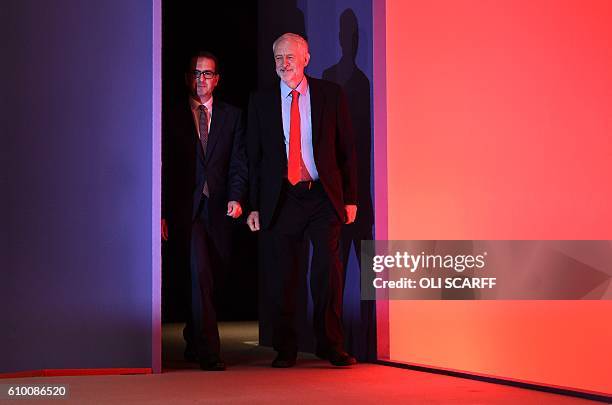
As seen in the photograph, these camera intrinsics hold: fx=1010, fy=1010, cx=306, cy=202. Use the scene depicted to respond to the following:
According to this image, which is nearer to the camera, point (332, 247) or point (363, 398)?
point (363, 398)

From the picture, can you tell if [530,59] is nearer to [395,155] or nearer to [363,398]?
[395,155]

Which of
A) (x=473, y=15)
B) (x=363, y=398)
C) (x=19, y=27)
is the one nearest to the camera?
(x=363, y=398)

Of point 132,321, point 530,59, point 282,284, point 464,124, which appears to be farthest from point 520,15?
point 132,321

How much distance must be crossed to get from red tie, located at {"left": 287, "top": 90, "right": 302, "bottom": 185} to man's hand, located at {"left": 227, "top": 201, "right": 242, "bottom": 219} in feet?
0.86

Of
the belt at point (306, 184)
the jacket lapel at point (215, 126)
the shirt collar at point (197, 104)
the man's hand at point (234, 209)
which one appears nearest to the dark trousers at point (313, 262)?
the belt at point (306, 184)

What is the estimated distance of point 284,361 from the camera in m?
4.54

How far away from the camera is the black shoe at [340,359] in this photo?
4.51 m

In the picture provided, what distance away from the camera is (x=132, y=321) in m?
4.35

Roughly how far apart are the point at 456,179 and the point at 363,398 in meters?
1.40

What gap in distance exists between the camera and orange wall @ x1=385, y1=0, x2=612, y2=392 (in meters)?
4.05

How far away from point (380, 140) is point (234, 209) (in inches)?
31.2

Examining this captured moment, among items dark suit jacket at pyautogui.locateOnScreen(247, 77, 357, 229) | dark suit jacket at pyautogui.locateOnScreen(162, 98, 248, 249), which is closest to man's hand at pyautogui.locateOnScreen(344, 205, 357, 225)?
dark suit jacket at pyautogui.locateOnScreen(247, 77, 357, 229)

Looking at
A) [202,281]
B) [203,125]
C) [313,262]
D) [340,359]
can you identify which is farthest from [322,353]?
[203,125]

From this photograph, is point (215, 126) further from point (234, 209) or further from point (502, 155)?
point (502, 155)
